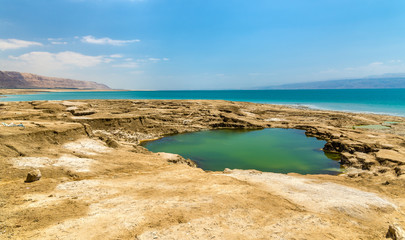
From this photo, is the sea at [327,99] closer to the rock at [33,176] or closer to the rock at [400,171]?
the rock at [400,171]

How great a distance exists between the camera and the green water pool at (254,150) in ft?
55.6

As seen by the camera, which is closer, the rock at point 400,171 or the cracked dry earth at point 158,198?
the cracked dry earth at point 158,198

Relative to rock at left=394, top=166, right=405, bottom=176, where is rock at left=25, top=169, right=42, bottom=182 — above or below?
above

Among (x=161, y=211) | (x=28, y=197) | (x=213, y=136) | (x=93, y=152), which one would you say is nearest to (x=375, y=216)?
(x=161, y=211)

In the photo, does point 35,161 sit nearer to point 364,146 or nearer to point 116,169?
point 116,169

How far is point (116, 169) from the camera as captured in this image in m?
11.0

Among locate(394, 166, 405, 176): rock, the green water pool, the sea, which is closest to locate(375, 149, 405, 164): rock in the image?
locate(394, 166, 405, 176): rock

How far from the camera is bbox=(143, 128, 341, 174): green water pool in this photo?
1695 centimetres

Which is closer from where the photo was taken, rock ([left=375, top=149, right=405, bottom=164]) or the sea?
rock ([left=375, top=149, right=405, bottom=164])

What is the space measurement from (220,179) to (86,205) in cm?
558

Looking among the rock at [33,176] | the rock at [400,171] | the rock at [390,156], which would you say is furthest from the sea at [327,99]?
the rock at [33,176]

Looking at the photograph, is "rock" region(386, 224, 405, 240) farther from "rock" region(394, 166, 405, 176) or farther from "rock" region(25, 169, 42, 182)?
"rock" region(25, 169, 42, 182)

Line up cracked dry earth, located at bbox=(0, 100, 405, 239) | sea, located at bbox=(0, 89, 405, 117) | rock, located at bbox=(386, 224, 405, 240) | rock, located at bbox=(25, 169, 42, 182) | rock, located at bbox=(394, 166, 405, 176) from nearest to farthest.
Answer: rock, located at bbox=(386, 224, 405, 240) → cracked dry earth, located at bbox=(0, 100, 405, 239) → rock, located at bbox=(25, 169, 42, 182) → rock, located at bbox=(394, 166, 405, 176) → sea, located at bbox=(0, 89, 405, 117)

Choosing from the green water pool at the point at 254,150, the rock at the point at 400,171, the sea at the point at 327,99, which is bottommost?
the green water pool at the point at 254,150
